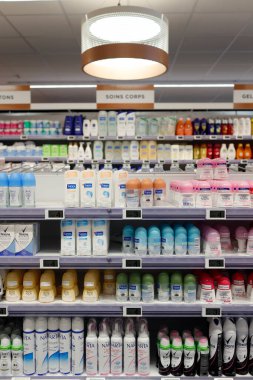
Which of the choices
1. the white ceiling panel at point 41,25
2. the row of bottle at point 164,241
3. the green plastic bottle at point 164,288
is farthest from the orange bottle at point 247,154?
the green plastic bottle at point 164,288

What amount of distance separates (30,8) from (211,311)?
15.1ft

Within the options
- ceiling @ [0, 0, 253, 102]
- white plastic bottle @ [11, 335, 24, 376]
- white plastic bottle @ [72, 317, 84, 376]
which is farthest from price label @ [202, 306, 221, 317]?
ceiling @ [0, 0, 253, 102]

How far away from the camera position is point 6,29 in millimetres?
5945

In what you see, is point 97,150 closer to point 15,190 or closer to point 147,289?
point 15,190

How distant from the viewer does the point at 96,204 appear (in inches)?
92.4

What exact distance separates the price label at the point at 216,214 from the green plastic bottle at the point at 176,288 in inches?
16.9

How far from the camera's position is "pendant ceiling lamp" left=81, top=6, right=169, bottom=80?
90.0 inches

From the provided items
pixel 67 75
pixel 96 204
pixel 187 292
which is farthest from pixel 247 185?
pixel 67 75

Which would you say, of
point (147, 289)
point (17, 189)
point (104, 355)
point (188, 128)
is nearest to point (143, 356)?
point (104, 355)

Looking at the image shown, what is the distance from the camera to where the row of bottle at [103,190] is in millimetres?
2311

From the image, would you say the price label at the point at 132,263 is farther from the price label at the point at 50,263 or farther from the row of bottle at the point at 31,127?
the row of bottle at the point at 31,127

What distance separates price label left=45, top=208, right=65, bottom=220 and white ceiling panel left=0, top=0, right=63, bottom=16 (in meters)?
3.72

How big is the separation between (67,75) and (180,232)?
7420 mm

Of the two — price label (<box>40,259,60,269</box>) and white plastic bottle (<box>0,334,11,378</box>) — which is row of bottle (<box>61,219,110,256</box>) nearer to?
price label (<box>40,259,60,269</box>)
